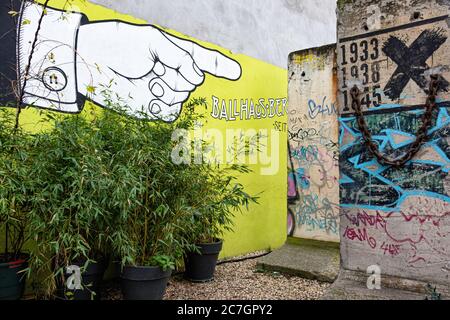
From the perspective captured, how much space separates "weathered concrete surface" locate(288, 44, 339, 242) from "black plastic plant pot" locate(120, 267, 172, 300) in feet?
7.25

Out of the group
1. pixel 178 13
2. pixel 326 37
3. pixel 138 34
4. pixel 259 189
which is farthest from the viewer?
pixel 326 37

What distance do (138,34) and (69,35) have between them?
2.45 feet

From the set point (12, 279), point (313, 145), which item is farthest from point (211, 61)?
point (12, 279)

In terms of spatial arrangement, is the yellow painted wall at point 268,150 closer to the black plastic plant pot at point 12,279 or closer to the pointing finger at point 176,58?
the pointing finger at point 176,58

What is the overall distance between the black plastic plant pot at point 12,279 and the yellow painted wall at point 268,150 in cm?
248

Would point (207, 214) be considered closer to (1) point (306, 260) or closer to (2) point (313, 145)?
(1) point (306, 260)

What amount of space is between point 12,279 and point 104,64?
207 cm

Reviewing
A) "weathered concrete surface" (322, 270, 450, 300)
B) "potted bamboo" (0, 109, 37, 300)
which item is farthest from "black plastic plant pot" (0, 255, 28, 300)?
"weathered concrete surface" (322, 270, 450, 300)

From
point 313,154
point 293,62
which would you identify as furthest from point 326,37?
point 313,154

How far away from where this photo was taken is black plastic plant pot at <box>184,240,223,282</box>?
3635 millimetres

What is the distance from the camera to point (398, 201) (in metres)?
2.50

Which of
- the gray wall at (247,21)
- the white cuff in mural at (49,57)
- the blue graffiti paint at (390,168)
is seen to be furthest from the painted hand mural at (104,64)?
the blue graffiti paint at (390,168)

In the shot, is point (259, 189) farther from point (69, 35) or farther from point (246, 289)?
point (69, 35)

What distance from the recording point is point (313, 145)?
4.53 meters
